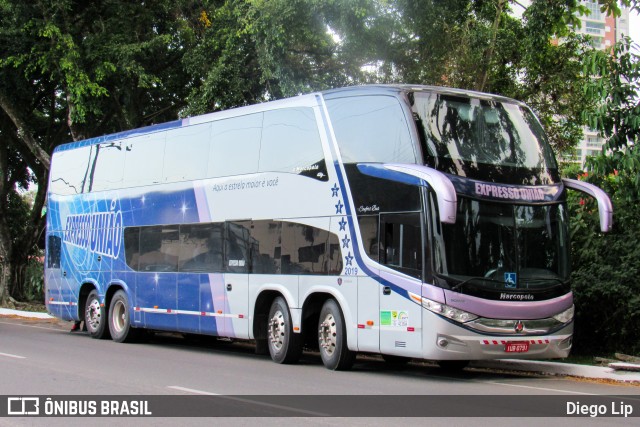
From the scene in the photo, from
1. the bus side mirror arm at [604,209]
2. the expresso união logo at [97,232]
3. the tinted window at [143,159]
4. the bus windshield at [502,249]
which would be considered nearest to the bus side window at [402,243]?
the bus windshield at [502,249]

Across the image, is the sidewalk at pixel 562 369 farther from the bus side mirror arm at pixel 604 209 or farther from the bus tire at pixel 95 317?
the bus tire at pixel 95 317

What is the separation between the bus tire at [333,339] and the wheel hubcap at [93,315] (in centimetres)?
803

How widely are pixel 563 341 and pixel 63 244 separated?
13790mm

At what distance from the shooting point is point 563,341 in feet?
44.0

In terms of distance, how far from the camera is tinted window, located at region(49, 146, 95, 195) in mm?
21875

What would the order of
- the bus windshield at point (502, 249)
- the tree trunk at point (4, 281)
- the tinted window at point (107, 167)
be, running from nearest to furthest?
1. the bus windshield at point (502, 249)
2. the tinted window at point (107, 167)
3. the tree trunk at point (4, 281)

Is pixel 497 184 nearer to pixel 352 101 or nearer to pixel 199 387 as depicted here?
pixel 352 101

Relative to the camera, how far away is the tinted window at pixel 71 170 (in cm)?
2188

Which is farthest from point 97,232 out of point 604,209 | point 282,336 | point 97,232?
point 604,209

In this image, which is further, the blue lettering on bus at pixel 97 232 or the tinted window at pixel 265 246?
the blue lettering on bus at pixel 97 232

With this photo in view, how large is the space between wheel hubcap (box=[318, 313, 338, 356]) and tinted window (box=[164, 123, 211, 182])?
453cm

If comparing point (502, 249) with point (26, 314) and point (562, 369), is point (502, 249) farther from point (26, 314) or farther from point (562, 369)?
point (26, 314)

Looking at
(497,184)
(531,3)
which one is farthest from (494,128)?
(531,3)

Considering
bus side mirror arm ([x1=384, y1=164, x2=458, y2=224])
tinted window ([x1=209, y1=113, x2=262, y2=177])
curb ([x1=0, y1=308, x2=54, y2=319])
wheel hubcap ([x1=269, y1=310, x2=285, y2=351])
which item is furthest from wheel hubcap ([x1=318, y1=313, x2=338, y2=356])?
curb ([x1=0, y1=308, x2=54, y2=319])
